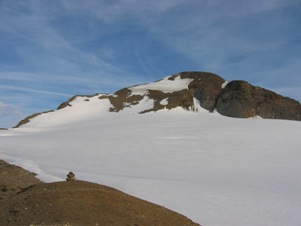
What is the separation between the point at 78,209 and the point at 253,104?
62955mm

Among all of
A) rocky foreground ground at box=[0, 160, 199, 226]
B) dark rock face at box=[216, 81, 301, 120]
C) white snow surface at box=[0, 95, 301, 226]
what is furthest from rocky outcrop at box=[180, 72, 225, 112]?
rocky foreground ground at box=[0, 160, 199, 226]

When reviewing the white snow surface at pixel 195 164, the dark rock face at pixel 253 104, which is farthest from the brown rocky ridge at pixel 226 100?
the white snow surface at pixel 195 164

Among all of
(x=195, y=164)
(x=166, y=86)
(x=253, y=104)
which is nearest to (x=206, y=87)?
(x=166, y=86)

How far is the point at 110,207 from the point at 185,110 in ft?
176

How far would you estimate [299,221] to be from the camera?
13.2 m

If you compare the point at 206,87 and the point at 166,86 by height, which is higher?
the point at 166,86

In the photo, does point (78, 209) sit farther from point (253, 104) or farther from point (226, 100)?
point (253, 104)

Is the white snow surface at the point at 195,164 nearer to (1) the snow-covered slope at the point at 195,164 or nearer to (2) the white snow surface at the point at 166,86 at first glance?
(1) the snow-covered slope at the point at 195,164

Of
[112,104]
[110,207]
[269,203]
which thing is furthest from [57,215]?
[112,104]

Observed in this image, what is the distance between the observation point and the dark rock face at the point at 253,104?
67375 millimetres

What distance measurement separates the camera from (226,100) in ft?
228

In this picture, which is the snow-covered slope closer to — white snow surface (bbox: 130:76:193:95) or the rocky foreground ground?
the rocky foreground ground

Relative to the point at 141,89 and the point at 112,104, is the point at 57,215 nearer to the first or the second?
the point at 112,104

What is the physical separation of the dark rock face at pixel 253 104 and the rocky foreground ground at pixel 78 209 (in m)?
58.3
